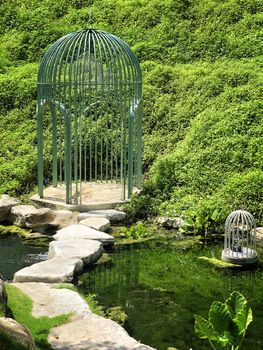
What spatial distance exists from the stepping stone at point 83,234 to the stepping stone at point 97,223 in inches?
9.1

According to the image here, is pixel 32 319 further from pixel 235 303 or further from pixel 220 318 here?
pixel 235 303

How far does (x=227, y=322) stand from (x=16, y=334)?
7.55ft

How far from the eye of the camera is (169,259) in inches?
453

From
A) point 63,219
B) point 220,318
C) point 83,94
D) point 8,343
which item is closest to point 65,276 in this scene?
point 63,219

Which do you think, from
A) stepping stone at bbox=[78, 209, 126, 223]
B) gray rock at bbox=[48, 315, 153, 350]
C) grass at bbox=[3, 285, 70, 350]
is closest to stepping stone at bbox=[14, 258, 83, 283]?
grass at bbox=[3, 285, 70, 350]

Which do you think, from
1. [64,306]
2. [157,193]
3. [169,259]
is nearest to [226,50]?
[157,193]

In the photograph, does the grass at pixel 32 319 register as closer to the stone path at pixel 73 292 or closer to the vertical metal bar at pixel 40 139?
the stone path at pixel 73 292

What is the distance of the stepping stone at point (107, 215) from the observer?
1310 cm

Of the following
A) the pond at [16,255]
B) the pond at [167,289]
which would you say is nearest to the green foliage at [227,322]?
the pond at [167,289]

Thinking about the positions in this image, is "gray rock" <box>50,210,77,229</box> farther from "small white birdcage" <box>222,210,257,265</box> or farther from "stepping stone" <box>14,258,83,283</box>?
"small white birdcage" <box>222,210,257,265</box>

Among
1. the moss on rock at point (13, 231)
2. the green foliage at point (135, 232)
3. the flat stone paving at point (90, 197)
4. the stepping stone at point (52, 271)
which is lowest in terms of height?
the stepping stone at point (52, 271)

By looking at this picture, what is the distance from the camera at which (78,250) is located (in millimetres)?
11047

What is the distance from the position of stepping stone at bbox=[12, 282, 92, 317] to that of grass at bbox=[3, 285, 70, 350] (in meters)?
0.09

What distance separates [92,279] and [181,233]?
2879 mm
